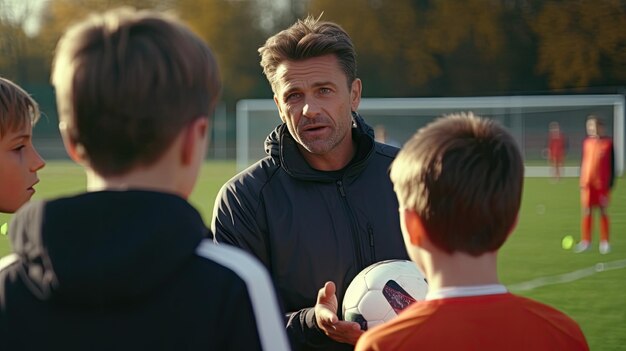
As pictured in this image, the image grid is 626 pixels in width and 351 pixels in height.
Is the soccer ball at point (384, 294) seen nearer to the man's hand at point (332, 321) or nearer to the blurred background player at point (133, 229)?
the man's hand at point (332, 321)

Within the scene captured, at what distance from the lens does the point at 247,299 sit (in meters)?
1.84

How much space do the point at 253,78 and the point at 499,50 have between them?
13903 millimetres

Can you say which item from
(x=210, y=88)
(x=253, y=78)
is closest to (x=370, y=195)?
(x=210, y=88)

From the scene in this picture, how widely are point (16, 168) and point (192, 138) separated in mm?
1711

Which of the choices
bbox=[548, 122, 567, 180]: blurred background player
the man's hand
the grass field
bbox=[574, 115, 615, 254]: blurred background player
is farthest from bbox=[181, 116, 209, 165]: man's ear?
bbox=[548, 122, 567, 180]: blurred background player

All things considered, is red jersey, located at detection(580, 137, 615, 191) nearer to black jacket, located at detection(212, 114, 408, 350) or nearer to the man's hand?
black jacket, located at detection(212, 114, 408, 350)

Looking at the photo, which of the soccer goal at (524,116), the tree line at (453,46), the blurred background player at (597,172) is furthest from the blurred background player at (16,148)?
the tree line at (453,46)

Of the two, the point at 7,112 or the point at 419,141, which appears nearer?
the point at 419,141

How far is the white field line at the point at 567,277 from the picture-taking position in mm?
10266

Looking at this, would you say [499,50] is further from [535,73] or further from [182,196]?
[182,196]

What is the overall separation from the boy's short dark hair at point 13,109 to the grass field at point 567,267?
5.12 m

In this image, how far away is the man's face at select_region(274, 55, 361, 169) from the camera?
3900 millimetres

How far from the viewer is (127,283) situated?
1734mm

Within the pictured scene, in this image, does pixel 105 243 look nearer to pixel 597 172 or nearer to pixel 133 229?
pixel 133 229
